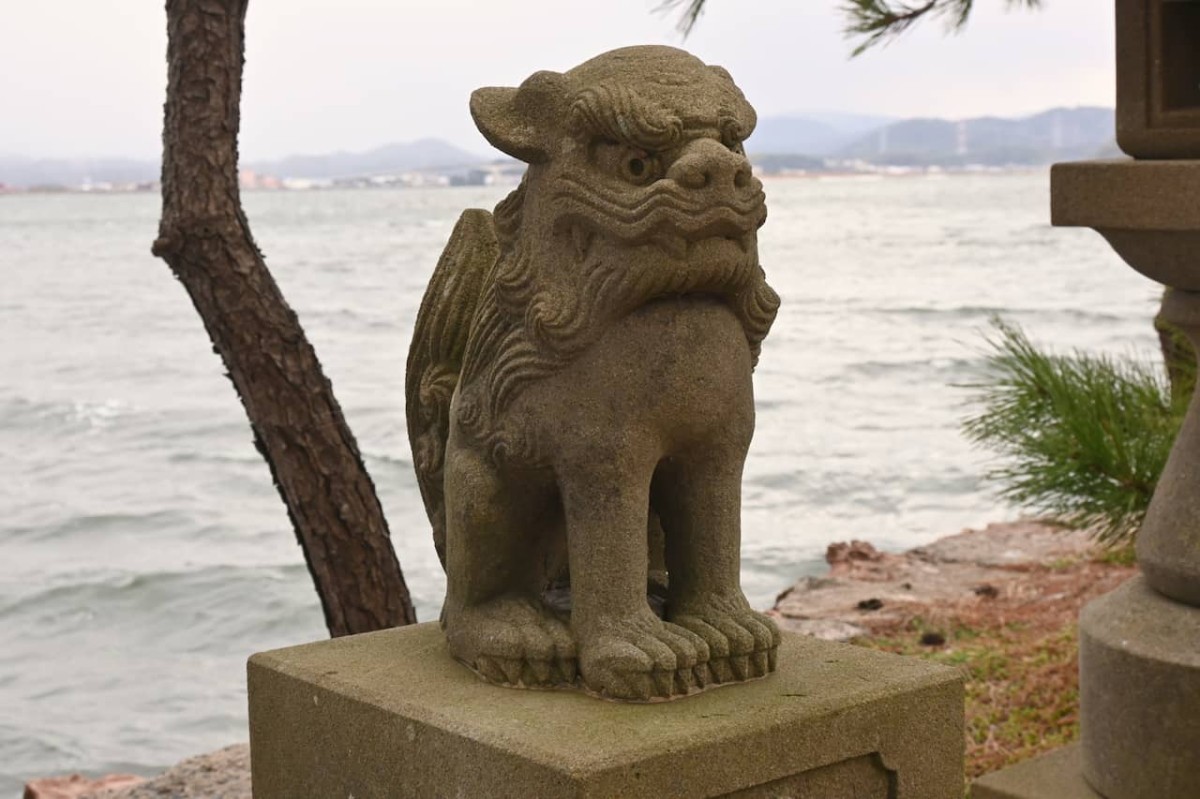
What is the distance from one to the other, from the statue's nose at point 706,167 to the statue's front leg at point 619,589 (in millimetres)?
388

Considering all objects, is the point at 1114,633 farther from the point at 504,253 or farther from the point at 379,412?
the point at 379,412

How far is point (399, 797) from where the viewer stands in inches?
94.0

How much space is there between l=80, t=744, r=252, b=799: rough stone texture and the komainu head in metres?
2.04

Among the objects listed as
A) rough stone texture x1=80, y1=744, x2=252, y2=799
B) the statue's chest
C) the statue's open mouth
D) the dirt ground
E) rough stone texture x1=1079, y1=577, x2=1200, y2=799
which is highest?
the statue's open mouth

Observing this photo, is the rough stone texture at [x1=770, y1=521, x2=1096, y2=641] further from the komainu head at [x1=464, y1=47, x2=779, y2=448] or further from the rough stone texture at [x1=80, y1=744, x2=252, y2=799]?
the komainu head at [x1=464, y1=47, x2=779, y2=448]

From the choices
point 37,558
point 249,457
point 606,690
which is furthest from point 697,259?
point 249,457

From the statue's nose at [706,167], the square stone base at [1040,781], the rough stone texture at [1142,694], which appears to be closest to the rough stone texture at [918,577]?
the square stone base at [1040,781]

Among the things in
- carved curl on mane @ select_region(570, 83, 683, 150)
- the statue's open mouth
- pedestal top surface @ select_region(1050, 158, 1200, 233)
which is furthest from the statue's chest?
pedestal top surface @ select_region(1050, 158, 1200, 233)

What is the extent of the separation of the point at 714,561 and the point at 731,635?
0.36ft

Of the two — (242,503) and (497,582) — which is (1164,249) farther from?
(242,503)

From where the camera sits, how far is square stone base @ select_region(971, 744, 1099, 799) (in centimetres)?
357

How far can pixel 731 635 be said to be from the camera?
240 cm

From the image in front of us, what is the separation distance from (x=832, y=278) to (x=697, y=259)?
16.6 meters

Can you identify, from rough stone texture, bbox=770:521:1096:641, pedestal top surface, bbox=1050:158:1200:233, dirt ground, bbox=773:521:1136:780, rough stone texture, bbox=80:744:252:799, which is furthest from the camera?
rough stone texture, bbox=770:521:1096:641
